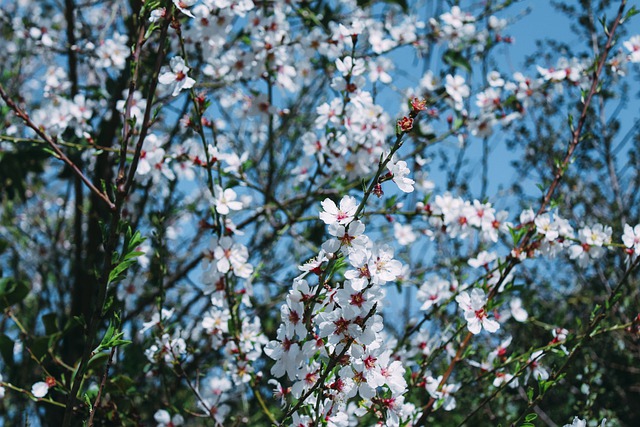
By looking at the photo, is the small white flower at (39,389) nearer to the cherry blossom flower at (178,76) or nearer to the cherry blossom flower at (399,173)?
the cherry blossom flower at (178,76)

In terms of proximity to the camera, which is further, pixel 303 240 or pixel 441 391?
pixel 303 240

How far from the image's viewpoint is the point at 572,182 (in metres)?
4.19

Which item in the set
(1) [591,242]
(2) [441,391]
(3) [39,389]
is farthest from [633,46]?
(3) [39,389]

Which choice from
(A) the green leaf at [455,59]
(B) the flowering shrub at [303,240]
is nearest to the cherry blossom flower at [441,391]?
(B) the flowering shrub at [303,240]

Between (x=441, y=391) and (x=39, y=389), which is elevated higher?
(x=39, y=389)

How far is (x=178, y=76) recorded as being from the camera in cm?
159

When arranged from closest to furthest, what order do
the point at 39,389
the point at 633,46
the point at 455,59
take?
1. the point at 39,389
2. the point at 633,46
3. the point at 455,59

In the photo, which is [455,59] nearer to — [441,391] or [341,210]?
[441,391]

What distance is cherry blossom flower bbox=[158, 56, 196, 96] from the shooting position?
1.55m

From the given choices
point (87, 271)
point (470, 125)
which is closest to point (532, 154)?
point (470, 125)

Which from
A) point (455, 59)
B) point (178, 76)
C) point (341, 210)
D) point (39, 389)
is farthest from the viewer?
point (455, 59)

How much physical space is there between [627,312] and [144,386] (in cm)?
251

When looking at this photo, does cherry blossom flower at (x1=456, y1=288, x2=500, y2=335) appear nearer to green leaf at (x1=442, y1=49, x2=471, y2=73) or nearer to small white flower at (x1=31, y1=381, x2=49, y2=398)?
small white flower at (x1=31, y1=381, x2=49, y2=398)

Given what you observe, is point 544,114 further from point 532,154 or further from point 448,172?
point 448,172
